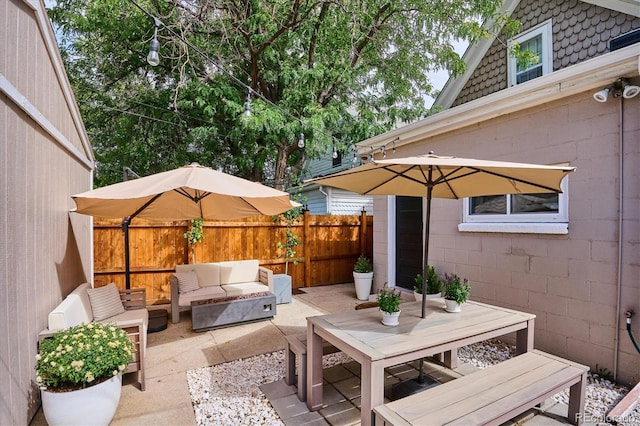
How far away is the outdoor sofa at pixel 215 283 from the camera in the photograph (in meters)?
4.96

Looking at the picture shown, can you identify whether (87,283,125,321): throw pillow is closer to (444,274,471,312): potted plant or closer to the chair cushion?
the chair cushion

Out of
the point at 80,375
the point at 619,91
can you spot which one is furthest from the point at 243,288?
the point at 619,91

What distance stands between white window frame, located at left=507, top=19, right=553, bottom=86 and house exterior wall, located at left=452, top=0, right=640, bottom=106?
0.08 metres

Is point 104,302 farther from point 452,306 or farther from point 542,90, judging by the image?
point 542,90

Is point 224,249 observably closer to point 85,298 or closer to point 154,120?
point 85,298

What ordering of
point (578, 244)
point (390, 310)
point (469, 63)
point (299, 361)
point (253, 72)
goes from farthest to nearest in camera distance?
1. point (253, 72)
2. point (469, 63)
3. point (578, 244)
4. point (299, 361)
5. point (390, 310)

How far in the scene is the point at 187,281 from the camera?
5.22m

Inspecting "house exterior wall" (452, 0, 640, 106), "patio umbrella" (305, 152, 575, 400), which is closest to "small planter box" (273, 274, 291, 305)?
"patio umbrella" (305, 152, 575, 400)

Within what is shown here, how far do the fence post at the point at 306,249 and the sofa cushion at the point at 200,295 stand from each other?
254cm

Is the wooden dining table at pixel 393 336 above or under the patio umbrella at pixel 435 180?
under

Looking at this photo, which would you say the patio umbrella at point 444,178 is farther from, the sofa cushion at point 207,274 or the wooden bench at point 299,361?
the sofa cushion at point 207,274

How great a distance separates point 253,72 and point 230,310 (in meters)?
5.78

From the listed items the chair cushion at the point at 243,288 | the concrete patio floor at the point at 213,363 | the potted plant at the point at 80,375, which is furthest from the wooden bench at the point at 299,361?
the chair cushion at the point at 243,288

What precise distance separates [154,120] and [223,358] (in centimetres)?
713
